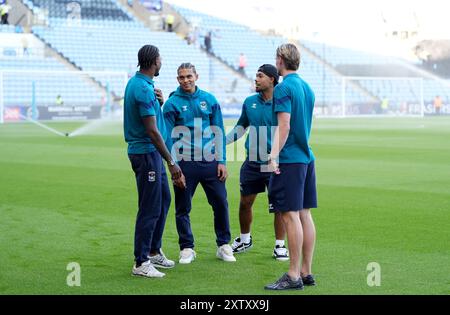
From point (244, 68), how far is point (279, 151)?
45087mm

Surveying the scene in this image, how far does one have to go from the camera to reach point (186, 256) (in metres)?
8.11

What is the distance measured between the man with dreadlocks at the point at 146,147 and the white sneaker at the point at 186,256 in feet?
1.65

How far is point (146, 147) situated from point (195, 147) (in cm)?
93

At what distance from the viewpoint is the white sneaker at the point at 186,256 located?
26.5 feet

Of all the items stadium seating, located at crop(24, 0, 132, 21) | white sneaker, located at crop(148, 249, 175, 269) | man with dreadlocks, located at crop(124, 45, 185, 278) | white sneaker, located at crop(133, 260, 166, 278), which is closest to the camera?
man with dreadlocks, located at crop(124, 45, 185, 278)

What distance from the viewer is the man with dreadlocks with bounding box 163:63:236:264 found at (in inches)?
326

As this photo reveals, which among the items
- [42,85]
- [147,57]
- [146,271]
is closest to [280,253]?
[146,271]

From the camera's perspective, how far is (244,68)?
51.7 meters

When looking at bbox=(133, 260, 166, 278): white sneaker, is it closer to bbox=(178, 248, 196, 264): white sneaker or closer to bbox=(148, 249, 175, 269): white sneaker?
bbox=(148, 249, 175, 269): white sneaker

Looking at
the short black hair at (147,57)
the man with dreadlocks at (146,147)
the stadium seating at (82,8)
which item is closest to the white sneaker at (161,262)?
the man with dreadlocks at (146,147)

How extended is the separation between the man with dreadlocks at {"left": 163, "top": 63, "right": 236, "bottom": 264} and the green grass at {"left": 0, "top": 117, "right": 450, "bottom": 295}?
35 centimetres

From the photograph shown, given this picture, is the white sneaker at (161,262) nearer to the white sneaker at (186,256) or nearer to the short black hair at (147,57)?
the white sneaker at (186,256)

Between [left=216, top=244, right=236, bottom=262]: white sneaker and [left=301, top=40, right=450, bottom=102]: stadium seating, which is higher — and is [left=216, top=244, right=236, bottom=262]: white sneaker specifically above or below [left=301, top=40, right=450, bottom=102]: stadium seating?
below

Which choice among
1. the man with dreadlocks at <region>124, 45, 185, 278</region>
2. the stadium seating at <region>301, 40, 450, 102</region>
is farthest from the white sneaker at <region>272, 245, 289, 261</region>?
the stadium seating at <region>301, 40, 450, 102</region>
